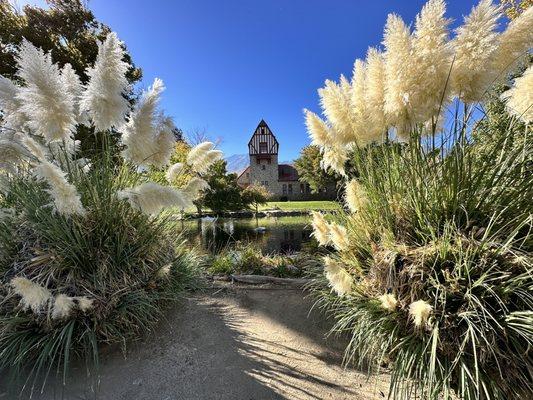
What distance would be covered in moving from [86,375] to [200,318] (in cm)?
100

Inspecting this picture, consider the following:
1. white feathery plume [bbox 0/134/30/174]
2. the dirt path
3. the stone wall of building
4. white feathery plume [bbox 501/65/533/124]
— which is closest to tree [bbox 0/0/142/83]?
white feathery plume [bbox 0/134/30/174]

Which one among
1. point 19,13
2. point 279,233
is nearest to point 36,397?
point 279,233

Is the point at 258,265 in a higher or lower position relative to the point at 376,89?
lower

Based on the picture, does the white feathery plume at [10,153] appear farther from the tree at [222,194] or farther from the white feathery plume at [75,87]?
the tree at [222,194]

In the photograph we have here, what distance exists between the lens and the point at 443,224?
1.80 meters

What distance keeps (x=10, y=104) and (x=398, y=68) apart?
115 inches

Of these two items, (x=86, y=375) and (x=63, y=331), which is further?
(x=86, y=375)

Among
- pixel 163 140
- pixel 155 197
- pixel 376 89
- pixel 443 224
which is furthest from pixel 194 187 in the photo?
pixel 443 224

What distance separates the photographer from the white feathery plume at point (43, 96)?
6.50ft

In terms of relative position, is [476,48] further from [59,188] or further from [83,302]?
[83,302]

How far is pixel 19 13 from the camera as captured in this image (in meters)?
9.52

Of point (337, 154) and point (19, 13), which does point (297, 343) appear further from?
point (19, 13)

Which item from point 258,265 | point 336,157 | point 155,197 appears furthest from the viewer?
point 258,265

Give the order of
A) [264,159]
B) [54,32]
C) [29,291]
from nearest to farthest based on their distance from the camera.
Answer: [29,291], [54,32], [264,159]
